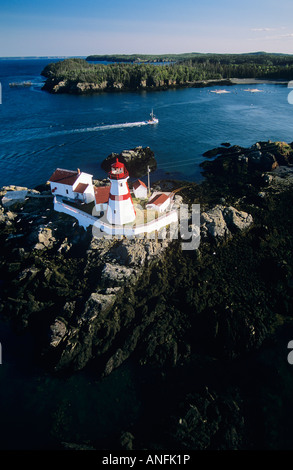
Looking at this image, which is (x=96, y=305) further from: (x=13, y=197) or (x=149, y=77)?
(x=149, y=77)

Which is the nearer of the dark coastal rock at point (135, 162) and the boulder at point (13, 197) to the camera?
the boulder at point (13, 197)

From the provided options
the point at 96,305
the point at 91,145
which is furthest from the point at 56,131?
the point at 96,305

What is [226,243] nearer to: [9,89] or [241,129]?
[241,129]

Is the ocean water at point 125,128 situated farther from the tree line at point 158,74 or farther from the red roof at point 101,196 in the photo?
the tree line at point 158,74

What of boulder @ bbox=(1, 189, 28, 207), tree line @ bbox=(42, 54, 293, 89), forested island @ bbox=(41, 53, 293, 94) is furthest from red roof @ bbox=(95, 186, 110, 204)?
tree line @ bbox=(42, 54, 293, 89)

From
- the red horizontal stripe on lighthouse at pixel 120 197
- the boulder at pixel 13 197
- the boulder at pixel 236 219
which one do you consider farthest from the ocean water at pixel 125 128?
the red horizontal stripe on lighthouse at pixel 120 197
